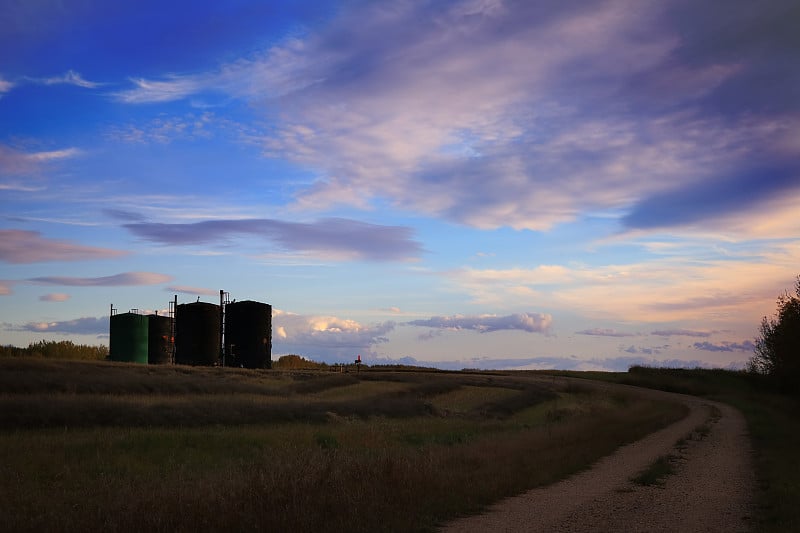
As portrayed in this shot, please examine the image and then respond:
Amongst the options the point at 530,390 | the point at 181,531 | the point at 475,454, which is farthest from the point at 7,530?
the point at 530,390

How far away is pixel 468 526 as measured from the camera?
12.6 meters

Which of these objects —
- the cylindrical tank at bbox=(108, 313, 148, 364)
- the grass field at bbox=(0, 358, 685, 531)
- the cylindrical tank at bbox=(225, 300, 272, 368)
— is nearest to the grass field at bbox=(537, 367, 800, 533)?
the grass field at bbox=(0, 358, 685, 531)

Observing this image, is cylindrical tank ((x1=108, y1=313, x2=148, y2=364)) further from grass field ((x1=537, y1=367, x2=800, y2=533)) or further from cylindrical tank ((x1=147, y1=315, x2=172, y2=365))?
grass field ((x1=537, y1=367, x2=800, y2=533))

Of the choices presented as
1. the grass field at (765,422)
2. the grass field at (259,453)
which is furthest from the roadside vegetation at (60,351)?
the grass field at (765,422)

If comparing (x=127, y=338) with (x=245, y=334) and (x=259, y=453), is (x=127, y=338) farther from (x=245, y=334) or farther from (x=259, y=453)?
(x=259, y=453)

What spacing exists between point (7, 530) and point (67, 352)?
70289 mm

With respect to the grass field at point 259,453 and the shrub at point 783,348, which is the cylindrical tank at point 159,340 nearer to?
the grass field at point 259,453

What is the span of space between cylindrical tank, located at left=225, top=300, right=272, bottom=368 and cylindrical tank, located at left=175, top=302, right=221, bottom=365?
62.1 inches

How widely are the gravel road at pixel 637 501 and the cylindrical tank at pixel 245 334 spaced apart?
55.8m

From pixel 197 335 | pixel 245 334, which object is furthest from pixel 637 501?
pixel 197 335

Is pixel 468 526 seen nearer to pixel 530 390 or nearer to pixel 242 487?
pixel 242 487

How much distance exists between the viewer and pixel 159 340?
78.1 metres

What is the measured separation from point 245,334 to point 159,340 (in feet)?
35.9

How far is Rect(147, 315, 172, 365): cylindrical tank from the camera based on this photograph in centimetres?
7744
